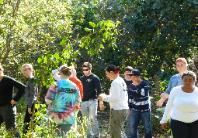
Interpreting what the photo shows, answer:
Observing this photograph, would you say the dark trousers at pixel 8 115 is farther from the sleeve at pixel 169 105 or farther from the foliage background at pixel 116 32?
Result: the sleeve at pixel 169 105

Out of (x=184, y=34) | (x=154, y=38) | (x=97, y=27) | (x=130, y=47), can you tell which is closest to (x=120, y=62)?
(x=130, y=47)

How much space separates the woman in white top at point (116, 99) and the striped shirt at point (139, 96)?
51 centimetres

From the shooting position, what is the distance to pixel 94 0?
62.1ft

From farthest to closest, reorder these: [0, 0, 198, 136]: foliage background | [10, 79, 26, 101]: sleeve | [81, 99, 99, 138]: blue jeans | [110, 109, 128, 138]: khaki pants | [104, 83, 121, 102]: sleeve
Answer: [0, 0, 198, 136]: foliage background < [81, 99, 99, 138]: blue jeans < [110, 109, 128, 138]: khaki pants < [10, 79, 26, 101]: sleeve < [104, 83, 121, 102]: sleeve

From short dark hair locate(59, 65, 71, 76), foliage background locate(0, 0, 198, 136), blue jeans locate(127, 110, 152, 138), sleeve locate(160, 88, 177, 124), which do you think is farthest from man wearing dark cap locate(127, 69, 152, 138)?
sleeve locate(160, 88, 177, 124)

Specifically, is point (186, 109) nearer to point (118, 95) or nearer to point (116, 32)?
point (118, 95)

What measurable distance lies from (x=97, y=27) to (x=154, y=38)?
8.45 metres

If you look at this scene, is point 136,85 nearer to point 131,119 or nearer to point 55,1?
point 131,119

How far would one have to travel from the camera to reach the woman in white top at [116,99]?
9.08 meters

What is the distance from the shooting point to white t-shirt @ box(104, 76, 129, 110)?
905 cm

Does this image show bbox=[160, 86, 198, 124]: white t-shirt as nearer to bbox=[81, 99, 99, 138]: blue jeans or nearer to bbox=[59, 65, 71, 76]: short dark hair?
bbox=[59, 65, 71, 76]: short dark hair

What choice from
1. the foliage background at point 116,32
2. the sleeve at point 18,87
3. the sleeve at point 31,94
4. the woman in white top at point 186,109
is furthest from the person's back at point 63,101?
the foliage background at point 116,32

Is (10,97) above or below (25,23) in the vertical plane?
below

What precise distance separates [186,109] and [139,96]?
2.40 meters
